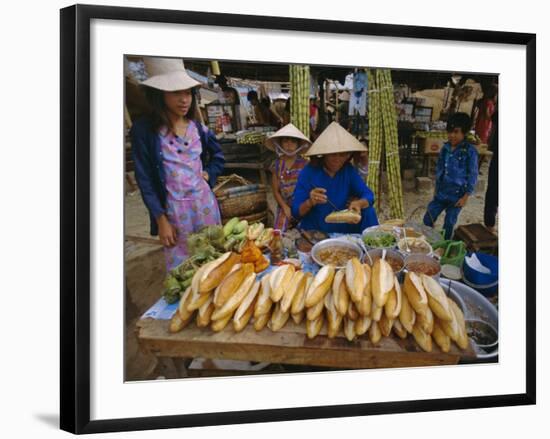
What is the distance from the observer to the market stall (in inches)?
120

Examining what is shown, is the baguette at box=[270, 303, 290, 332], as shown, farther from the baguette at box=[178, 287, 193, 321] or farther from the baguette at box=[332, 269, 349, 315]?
the baguette at box=[178, 287, 193, 321]

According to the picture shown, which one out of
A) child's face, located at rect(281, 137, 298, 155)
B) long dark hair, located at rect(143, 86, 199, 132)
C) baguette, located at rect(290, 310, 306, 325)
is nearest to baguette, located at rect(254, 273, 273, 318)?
baguette, located at rect(290, 310, 306, 325)

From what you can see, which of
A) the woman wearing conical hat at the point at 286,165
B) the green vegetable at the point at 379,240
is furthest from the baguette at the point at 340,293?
the woman wearing conical hat at the point at 286,165

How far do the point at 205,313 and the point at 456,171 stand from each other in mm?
1361

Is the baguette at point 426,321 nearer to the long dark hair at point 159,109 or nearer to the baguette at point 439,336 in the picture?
the baguette at point 439,336

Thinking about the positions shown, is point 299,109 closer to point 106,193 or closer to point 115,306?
point 106,193

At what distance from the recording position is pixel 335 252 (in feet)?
10.8

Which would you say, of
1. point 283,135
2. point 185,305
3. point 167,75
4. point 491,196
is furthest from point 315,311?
point 167,75

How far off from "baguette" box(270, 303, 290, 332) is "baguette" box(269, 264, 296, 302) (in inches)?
1.7

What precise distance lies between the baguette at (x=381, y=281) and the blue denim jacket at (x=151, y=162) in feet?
2.97

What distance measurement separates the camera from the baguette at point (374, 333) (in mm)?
3168

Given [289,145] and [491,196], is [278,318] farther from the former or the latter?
[491,196]

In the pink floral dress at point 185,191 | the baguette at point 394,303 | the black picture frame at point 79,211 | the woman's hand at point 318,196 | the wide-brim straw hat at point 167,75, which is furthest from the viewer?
the woman's hand at point 318,196

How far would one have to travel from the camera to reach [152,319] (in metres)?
3.03
